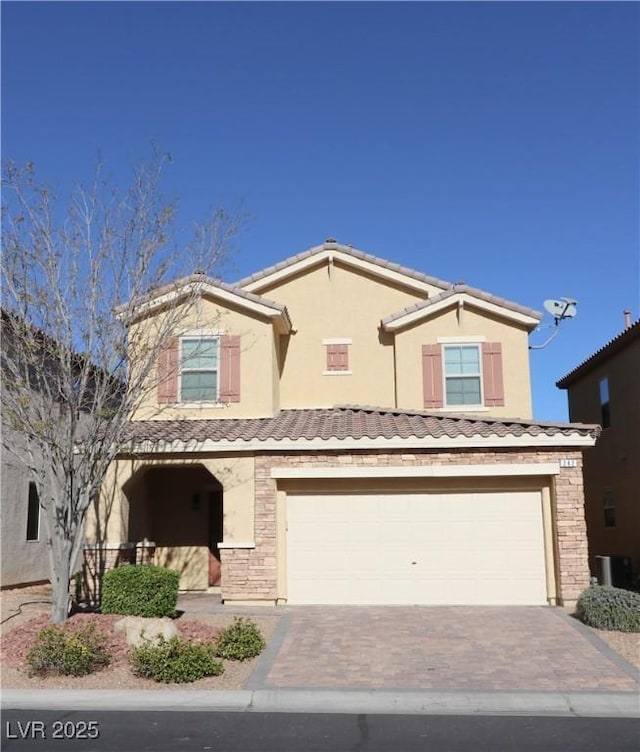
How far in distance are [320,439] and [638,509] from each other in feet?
27.3

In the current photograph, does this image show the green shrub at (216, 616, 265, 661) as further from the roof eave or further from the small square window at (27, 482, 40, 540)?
the roof eave

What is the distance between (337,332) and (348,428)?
4.34 meters

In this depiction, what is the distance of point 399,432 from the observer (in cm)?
1512

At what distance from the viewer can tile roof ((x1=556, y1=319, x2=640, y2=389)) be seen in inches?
710

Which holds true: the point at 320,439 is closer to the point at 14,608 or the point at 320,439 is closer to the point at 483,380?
the point at 483,380

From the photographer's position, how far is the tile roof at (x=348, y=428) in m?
14.9

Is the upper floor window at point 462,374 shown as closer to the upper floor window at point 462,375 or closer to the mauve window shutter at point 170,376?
the upper floor window at point 462,375

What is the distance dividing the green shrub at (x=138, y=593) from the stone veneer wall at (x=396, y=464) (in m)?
2.14

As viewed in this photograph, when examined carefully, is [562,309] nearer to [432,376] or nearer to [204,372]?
[432,376]

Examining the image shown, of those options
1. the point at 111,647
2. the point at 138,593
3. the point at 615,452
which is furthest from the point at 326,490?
the point at 615,452

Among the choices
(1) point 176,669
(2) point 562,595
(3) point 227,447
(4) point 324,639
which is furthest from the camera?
(3) point 227,447

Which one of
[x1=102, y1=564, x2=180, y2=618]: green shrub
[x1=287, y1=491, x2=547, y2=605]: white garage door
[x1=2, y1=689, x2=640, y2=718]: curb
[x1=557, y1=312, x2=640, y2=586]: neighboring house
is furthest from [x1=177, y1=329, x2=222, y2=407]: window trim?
[x1=557, y1=312, x2=640, y2=586]: neighboring house

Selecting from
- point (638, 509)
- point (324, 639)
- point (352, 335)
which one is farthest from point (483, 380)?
point (324, 639)

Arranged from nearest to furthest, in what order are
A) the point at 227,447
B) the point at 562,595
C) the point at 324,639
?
1. the point at 324,639
2. the point at 562,595
3. the point at 227,447
